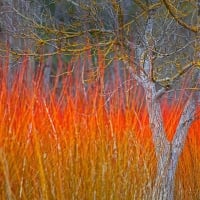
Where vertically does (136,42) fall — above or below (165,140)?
above

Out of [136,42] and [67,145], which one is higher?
[136,42]

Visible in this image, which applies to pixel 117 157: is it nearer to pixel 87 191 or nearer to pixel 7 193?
pixel 87 191

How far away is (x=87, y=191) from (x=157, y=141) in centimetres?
77

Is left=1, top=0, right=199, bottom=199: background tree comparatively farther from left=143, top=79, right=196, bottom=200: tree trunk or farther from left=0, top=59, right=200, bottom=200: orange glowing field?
left=0, top=59, right=200, bottom=200: orange glowing field

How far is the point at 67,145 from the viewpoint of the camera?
271 cm

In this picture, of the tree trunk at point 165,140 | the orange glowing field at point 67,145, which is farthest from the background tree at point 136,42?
the orange glowing field at point 67,145

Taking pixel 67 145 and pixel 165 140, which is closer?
pixel 67 145

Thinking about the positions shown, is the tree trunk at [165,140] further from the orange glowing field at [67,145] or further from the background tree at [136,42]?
the orange glowing field at [67,145]

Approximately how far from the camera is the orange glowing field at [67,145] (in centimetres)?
253

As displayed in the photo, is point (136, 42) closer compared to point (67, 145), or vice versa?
point (67, 145)

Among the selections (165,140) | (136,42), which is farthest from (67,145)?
(136,42)

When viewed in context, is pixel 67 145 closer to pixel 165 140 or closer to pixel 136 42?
pixel 165 140

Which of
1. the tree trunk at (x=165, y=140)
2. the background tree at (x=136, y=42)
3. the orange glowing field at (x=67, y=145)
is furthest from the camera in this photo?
the tree trunk at (x=165, y=140)

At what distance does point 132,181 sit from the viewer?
117 inches
